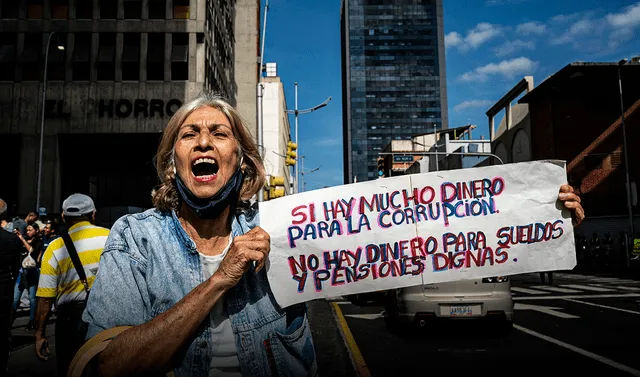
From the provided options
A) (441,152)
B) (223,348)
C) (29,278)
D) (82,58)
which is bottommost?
(29,278)

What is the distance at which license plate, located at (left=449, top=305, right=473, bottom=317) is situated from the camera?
8.00 meters

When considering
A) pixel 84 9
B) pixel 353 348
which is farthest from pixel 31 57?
pixel 353 348

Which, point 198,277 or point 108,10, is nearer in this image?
point 198,277

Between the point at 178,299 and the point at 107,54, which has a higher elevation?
the point at 107,54

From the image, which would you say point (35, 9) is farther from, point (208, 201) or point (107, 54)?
point (208, 201)

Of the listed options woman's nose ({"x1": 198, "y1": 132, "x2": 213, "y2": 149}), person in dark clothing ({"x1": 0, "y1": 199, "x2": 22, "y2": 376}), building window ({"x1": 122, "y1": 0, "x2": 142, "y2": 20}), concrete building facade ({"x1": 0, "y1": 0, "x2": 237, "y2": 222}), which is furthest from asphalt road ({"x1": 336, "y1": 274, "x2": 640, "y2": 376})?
building window ({"x1": 122, "y1": 0, "x2": 142, "y2": 20})

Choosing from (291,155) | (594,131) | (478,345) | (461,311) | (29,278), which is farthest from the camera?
(594,131)

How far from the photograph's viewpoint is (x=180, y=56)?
29469mm

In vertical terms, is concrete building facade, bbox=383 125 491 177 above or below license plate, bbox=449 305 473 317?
above

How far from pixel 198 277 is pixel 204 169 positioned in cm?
46

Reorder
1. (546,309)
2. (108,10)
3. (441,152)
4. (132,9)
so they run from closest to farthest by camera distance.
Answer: (546,309), (108,10), (132,9), (441,152)

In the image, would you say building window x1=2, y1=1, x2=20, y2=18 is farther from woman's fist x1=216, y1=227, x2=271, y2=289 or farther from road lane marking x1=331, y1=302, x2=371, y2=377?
woman's fist x1=216, y1=227, x2=271, y2=289

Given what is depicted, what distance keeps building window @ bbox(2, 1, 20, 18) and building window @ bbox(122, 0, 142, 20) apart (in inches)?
264

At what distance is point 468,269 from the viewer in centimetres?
247
